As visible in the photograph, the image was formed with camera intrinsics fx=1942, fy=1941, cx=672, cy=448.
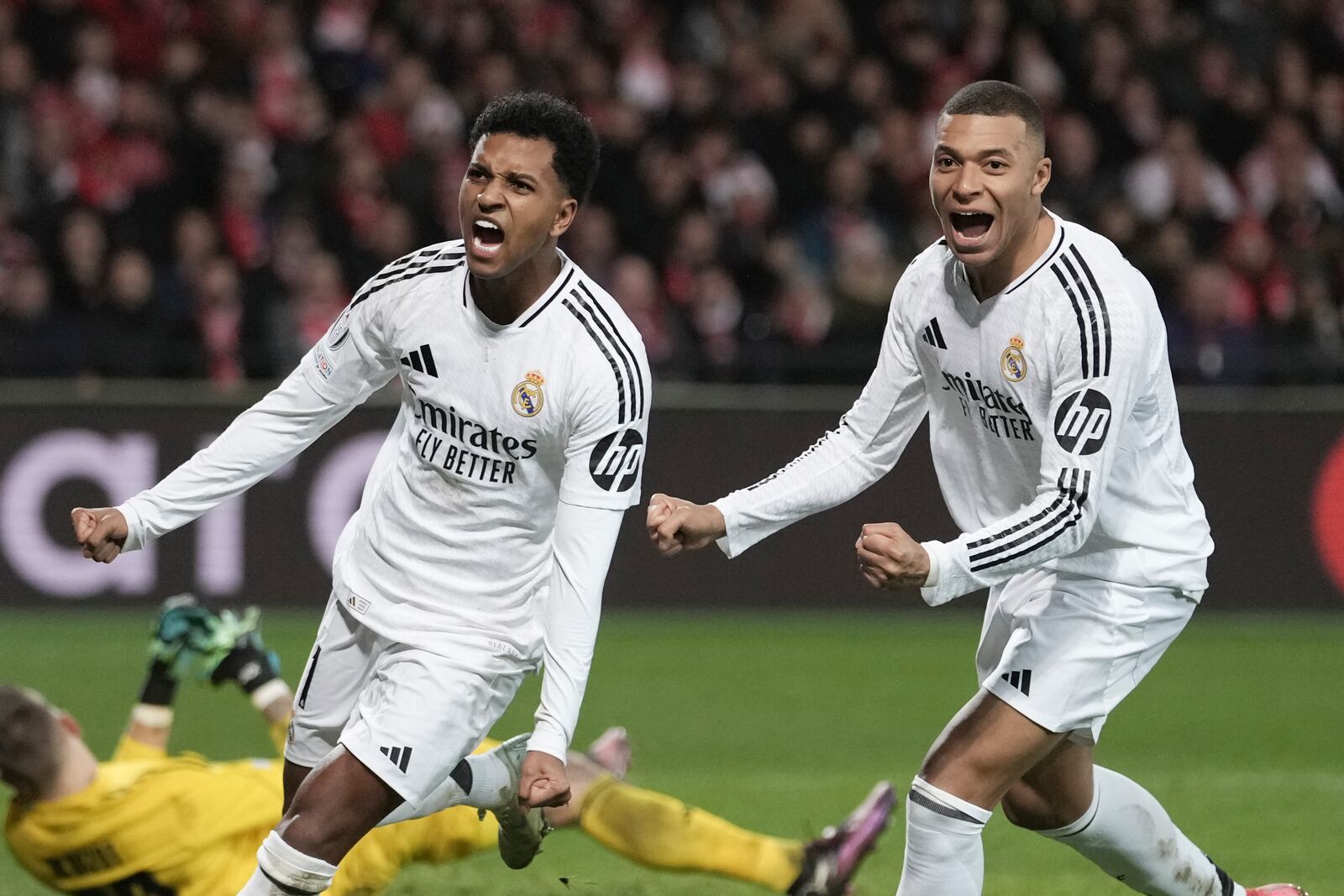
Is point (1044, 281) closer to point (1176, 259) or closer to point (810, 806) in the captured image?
point (810, 806)

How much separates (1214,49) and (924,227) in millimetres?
3071

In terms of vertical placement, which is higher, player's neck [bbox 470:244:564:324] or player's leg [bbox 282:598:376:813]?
player's neck [bbox 470:244:564:324]

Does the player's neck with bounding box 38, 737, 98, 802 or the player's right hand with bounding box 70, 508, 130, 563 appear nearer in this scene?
the player's right hand with bounding box 70, 508, 130, 563

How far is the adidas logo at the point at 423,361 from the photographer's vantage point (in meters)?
4.41

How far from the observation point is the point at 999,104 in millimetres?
4238

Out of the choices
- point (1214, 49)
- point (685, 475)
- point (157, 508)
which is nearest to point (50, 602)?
point (685, 475)

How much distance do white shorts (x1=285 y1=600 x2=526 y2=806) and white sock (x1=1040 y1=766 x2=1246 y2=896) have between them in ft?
4.61

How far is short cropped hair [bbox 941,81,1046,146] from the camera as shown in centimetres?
424

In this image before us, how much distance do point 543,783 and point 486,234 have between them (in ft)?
3.93

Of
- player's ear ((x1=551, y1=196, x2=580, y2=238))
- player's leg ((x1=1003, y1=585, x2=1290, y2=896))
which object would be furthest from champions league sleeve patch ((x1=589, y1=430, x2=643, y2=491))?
player's leg ((x1=1003, y1=585, x2=1290, y2=896))

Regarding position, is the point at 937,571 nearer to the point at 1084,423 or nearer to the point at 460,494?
the point at 1084,423

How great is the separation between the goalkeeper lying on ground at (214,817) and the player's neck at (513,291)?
4.30 feet

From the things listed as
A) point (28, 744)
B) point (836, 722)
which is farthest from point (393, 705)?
point (836, 722)

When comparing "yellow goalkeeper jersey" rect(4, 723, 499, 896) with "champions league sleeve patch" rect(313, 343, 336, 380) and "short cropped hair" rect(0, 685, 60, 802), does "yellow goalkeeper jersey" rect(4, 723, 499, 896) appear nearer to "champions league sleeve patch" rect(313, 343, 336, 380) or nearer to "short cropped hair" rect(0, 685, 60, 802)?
"short cropped hair" rect(0, 685, 60, 802)
